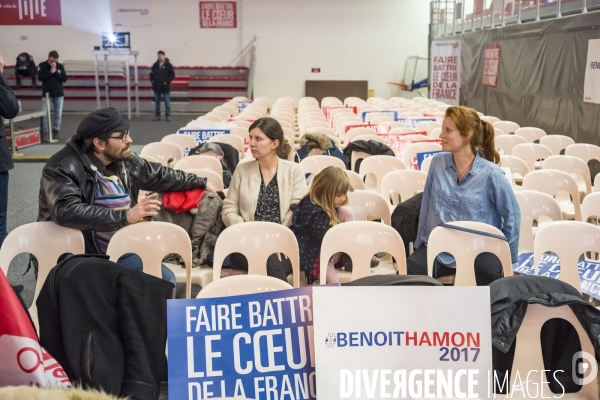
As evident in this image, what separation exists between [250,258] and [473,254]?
3.95 ft

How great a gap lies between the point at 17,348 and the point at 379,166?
4.43 meters

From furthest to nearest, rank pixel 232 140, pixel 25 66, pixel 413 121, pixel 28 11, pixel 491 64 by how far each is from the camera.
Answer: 1. pixel 28 11
2. pixel 25 66
3. pixel 491 64
4. pixel 413 121
5. pixel 232 140

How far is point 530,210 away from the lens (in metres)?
4.36

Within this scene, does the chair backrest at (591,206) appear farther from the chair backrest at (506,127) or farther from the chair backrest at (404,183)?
the chair backrest at (506,127)

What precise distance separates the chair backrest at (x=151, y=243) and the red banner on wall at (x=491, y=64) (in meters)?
10.3

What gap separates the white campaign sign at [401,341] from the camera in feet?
6.80

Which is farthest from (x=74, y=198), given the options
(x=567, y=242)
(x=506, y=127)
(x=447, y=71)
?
(x=447, y=71)

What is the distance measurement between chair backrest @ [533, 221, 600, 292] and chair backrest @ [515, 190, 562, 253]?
2.32 ft

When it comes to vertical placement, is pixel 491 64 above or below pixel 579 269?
above

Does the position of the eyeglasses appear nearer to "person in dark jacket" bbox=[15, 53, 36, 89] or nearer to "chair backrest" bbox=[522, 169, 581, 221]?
"chair backrest" bbox=[522, 169, 581, 221]

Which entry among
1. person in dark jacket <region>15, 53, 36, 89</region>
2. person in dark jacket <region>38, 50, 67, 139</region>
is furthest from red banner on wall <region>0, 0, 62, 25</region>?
person in dark jacket <region>38, 50, 67, 139</region>

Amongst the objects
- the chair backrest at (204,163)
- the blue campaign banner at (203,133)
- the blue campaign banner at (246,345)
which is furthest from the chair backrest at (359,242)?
the blue campaign banner at (203,133)

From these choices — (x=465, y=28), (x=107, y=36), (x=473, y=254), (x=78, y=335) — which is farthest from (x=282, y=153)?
(x=107, y=36)

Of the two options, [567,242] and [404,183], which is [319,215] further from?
[404,183]
